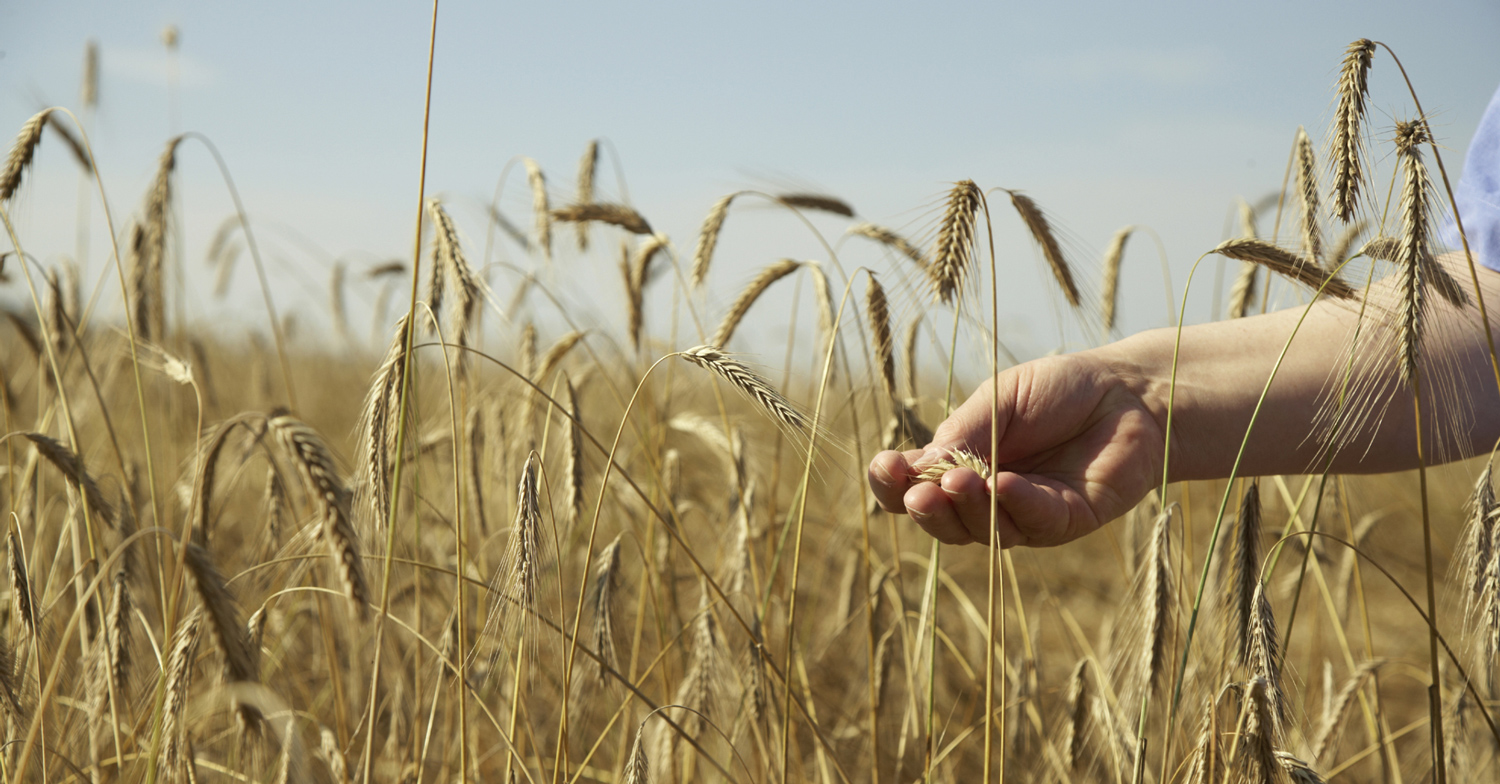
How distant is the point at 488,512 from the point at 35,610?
1918mm

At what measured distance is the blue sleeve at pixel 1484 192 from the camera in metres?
1.56

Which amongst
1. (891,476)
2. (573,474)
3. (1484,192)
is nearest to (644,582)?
(573,474)

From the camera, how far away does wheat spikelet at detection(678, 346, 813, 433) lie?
1105 millimetres

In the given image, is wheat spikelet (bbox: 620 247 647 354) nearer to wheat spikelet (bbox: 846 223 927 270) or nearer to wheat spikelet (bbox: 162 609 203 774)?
wheat spikelet (bbox: 846 223 927 270)

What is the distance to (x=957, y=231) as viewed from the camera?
1.22 metres

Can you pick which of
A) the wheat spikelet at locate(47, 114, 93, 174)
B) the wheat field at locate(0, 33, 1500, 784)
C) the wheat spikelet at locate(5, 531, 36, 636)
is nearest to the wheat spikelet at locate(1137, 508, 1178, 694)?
the wheat field at locate(0, 33, 1500, 784)

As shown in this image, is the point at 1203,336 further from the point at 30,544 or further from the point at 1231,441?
the point at 30,544

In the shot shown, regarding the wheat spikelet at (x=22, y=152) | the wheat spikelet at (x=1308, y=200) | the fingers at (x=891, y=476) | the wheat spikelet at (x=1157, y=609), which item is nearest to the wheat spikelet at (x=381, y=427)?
the fingers at (x=891, y=476)

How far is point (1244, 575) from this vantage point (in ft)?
4.37

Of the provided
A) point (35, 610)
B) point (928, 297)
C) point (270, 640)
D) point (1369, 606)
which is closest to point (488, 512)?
point (270, 640)

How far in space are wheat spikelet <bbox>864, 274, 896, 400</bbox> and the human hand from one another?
0.18 m

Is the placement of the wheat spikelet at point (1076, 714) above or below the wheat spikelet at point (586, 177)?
below

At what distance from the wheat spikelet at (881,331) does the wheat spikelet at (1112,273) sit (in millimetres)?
961

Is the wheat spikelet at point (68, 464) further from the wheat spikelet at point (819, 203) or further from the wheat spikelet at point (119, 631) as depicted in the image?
the wheat spikelet at point (819, 203)
